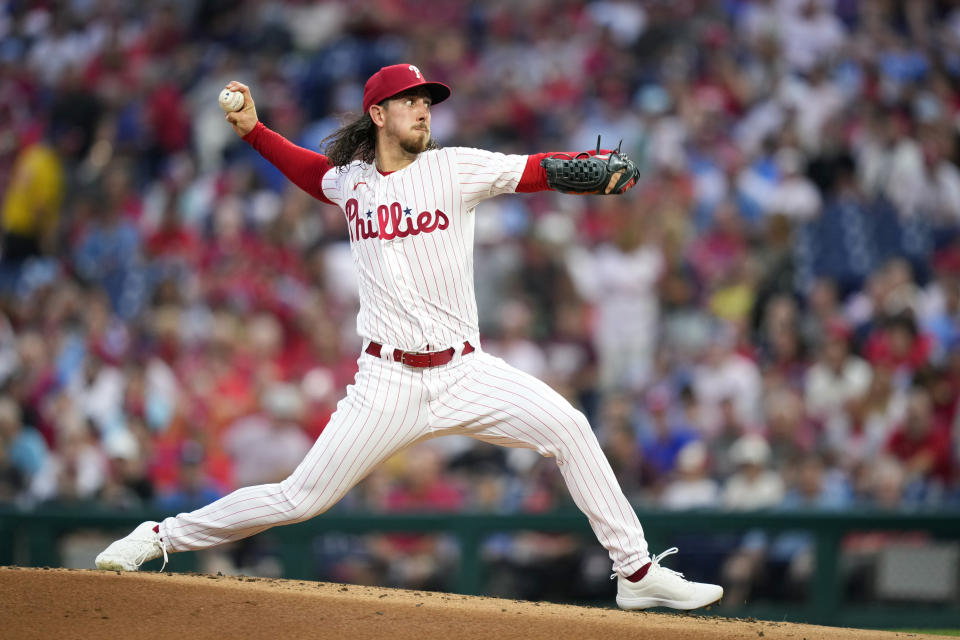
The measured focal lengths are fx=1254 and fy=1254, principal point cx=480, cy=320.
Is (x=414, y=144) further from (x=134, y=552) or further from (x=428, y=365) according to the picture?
(x=134, y=552)

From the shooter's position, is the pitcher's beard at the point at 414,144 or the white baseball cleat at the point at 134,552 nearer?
the pitcher's beard at the point at 414,144

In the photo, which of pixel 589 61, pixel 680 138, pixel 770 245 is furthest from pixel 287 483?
pixel 589 61

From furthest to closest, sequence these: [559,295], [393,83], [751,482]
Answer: [559,295], [751,482], [393,83]

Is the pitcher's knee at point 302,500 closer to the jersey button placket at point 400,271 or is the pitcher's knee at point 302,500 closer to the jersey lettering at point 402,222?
the jersey button placket at point 400,271

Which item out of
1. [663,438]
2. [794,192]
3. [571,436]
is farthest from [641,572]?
[794,192]

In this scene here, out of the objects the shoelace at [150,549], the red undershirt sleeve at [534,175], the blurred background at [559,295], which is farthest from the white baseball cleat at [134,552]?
the blurred background at [559,295]

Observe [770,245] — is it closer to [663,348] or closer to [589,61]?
[663,348]
